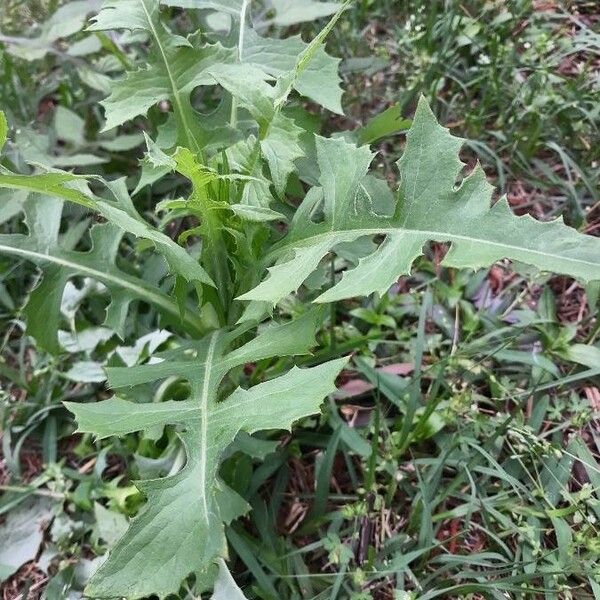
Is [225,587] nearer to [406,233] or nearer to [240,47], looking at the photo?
[406,233]

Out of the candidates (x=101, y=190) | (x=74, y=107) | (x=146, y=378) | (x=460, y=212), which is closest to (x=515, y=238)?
(x=460, y=212)

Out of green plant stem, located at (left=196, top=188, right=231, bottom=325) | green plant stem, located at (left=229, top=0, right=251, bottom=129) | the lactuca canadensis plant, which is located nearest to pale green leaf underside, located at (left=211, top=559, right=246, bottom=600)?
the lactuca canadensis plant

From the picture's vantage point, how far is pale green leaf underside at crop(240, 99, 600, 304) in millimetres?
1136

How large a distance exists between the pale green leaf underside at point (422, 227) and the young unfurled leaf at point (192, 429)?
0.16 meters

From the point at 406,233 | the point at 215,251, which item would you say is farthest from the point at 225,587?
the point at 406,233

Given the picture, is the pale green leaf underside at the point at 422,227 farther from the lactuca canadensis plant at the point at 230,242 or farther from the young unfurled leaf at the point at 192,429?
the young unfurled leaf at the point at 192,429

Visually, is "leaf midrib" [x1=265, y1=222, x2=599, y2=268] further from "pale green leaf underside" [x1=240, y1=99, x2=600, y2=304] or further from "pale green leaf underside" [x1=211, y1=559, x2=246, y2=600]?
"pale green leaf underside" [x1=211, y1=559, x2=246, y2=600]

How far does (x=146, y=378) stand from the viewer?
1340 mm

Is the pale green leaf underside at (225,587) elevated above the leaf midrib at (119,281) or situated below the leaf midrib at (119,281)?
below

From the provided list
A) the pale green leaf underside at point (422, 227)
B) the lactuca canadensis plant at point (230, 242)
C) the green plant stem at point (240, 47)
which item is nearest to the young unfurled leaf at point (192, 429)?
the lactuca canadensis plant at point (230, 242)

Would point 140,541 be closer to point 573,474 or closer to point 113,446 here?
point 113,446

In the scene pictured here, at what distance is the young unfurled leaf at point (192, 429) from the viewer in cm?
105

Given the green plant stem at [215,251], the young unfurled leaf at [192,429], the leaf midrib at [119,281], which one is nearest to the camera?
the young unfurled leaf at [192,429]

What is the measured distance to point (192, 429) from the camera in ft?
4.04
